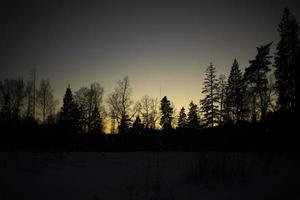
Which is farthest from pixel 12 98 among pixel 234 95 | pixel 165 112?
pixel 234 95

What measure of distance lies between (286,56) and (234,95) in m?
14.5

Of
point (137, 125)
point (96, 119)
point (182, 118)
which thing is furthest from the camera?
point (182, 118)

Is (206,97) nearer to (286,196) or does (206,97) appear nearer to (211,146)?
(211,146)

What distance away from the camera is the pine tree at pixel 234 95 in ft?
120

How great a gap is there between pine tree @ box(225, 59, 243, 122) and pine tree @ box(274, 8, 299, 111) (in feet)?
39.4

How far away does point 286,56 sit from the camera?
2414cm

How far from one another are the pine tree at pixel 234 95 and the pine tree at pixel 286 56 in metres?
12.0

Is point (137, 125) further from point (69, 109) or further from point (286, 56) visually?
point (286, 56)

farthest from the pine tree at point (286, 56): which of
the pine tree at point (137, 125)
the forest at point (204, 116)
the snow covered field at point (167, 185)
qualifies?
the pine tree at point (137, 125)

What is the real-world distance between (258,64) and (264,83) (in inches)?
107

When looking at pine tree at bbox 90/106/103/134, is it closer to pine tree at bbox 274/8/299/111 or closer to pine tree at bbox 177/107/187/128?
pine tree at bbox 177/107/187/128

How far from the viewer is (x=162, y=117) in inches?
2151

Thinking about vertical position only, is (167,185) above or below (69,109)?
below

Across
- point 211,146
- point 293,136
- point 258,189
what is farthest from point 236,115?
point 258,189
